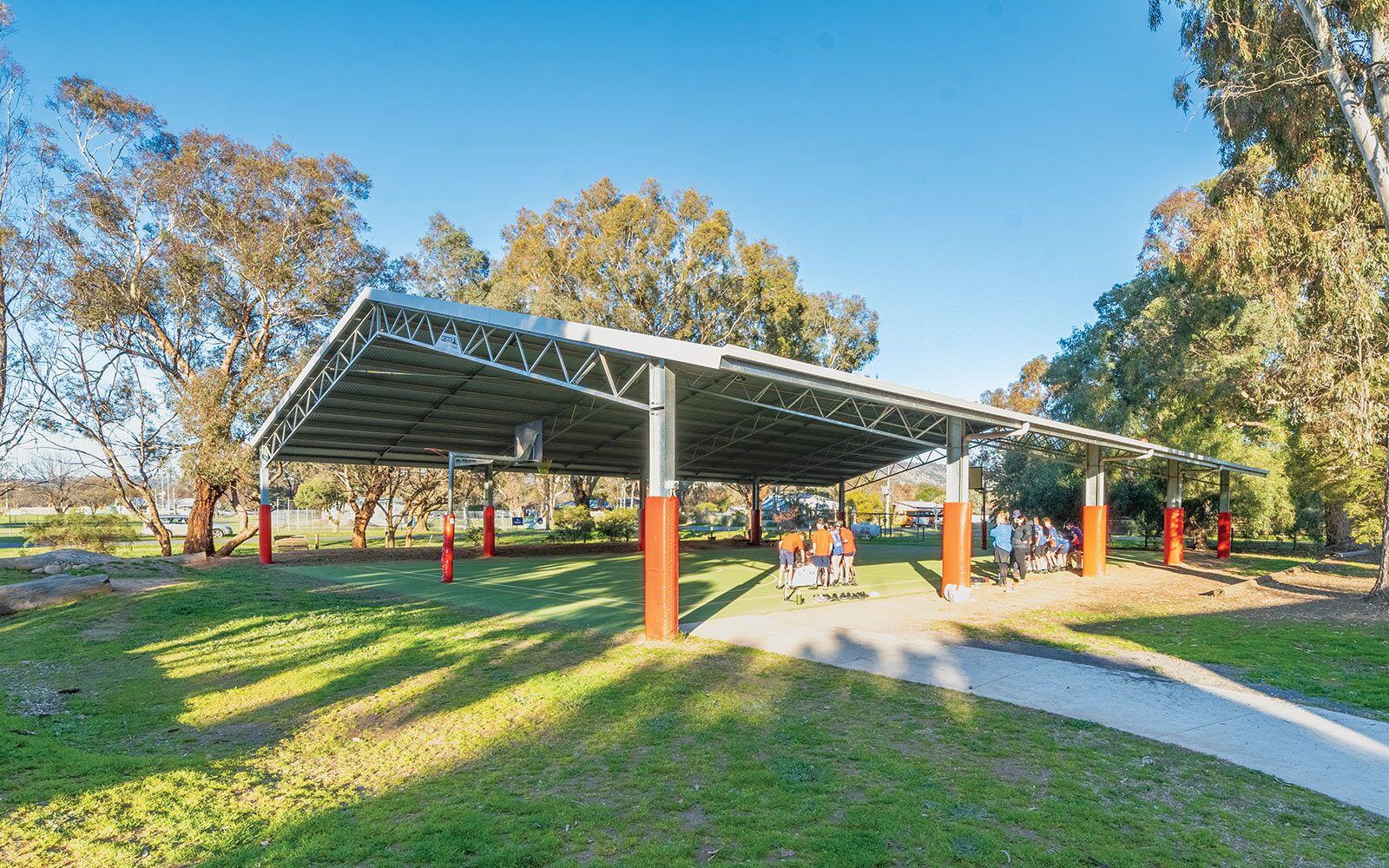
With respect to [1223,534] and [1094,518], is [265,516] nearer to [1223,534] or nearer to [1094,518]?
[1094,518]

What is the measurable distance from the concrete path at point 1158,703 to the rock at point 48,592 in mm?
11682

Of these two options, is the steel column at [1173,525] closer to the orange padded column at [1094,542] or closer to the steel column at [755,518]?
the orange padded column at [1094,542]

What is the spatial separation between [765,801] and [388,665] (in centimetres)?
593

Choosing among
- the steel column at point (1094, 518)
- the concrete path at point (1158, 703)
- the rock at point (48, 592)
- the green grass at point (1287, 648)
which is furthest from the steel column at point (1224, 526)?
the rock at point (48, 592)

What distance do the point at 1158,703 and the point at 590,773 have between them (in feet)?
17.3

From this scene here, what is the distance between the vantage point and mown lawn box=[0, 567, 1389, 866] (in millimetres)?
4168

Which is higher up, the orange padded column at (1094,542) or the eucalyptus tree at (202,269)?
the eucalyptus tree at (202,269)

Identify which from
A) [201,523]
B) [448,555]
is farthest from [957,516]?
[201,523]

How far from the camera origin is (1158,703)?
7.05 metres

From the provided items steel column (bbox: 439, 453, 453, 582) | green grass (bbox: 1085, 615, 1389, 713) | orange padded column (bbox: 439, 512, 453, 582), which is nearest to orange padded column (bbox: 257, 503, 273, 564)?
steel column (bbox: 439, 453, 453, 582)

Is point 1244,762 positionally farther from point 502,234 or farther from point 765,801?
point 502,234

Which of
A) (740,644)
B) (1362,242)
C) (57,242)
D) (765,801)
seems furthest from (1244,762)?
(57,242)

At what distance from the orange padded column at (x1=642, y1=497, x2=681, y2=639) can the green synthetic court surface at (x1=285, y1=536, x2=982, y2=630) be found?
124 centimetres

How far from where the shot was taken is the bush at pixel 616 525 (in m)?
35.0
